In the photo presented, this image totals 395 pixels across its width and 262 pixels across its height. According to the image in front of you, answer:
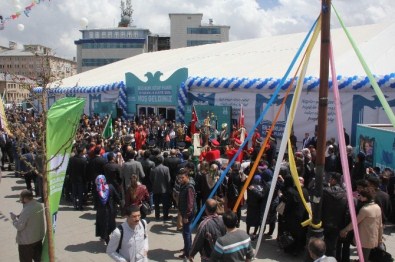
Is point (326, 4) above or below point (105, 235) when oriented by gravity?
above

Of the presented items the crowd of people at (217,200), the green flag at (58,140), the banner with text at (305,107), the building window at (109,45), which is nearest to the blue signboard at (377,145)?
the crowd of people at (217,200)

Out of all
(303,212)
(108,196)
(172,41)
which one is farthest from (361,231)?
(172,41)

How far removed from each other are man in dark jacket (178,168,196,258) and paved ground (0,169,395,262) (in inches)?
13.4

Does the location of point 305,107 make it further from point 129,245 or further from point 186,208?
point 129,245

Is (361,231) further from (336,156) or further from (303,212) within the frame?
(336,156)

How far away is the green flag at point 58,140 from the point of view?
184 inches

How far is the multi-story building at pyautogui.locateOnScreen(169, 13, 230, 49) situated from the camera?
78.4 m

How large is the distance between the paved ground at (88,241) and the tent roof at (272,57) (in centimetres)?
432

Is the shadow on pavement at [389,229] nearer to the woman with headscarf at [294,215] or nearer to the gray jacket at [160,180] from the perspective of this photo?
the woman with headscarf at [294,215]

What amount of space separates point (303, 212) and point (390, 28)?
14.3 m

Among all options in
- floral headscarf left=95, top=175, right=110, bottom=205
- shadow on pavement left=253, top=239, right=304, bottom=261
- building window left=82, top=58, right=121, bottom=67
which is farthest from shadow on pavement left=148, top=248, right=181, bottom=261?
building window left=82, top=58, right=121, bottom=67

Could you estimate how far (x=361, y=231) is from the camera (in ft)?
17.2

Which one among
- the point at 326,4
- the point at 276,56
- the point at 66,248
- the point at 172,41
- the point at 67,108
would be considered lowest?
the point at 66,248

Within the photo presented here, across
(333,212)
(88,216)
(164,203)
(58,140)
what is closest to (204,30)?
(88,216)
